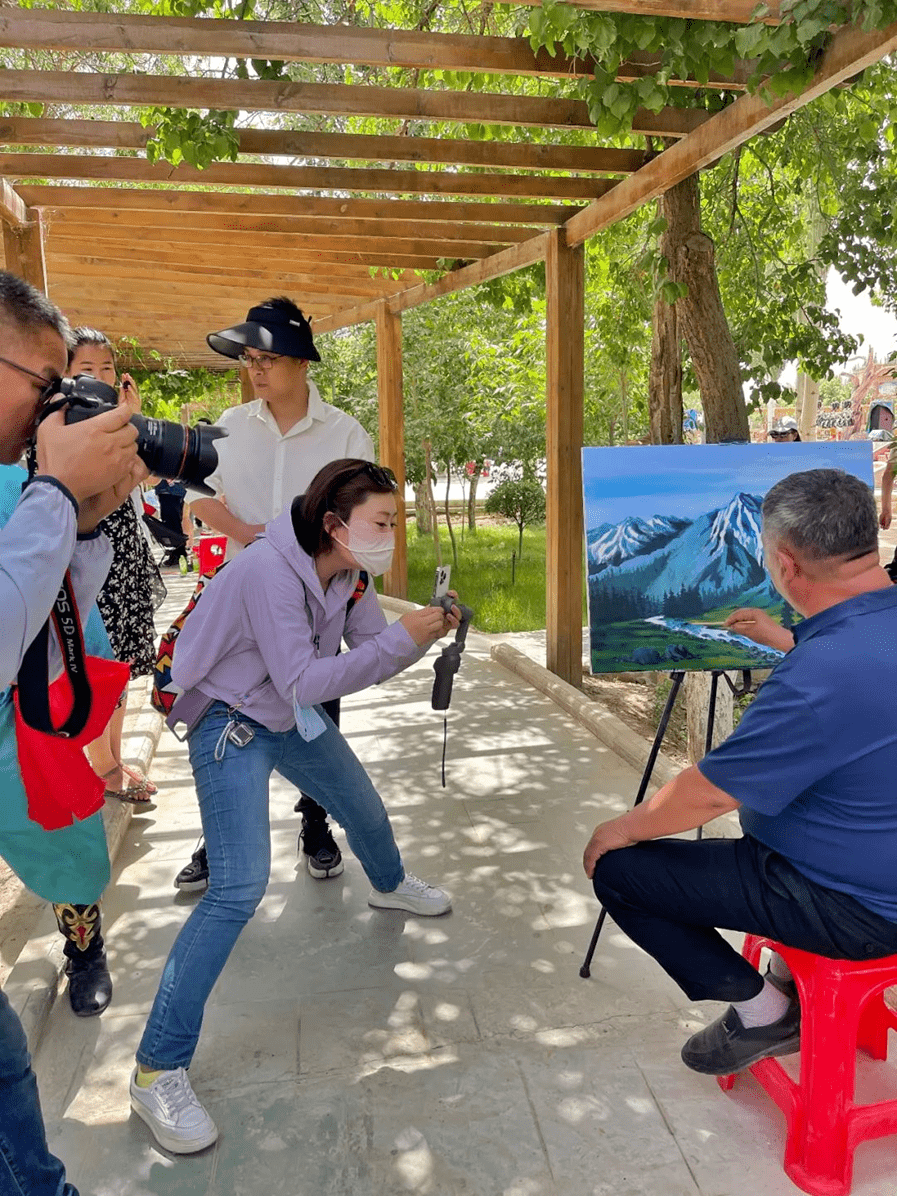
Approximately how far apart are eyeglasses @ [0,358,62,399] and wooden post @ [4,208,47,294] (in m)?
4.38

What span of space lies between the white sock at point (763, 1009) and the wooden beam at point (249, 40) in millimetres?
3248

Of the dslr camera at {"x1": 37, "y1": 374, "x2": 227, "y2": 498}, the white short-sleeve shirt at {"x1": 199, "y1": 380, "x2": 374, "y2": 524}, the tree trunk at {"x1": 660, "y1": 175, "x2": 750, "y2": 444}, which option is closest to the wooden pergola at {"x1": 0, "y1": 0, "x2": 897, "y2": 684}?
the tree trunk at {"x1": 660, "y1": 175, "x2": 750, "y2": 444}

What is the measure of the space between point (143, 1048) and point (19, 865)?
546mm

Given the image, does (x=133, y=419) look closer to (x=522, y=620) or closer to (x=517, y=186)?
(x=517, y=186)

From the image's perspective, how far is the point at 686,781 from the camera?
2.18 m

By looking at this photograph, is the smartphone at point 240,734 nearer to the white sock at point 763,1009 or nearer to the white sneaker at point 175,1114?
the white sneaker at point 175,1114

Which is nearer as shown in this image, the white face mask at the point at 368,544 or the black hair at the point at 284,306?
the white face mask at the point at 368,544

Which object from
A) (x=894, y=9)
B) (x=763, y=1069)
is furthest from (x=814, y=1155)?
(x=894, y=9)

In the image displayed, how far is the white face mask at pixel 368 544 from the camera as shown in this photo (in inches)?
102

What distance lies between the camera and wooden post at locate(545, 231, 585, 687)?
6086mm

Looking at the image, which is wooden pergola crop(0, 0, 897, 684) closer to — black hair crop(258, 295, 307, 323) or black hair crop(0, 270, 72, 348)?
black hair crop(258, 295, 307, 323)

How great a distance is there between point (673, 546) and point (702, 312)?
2315mm

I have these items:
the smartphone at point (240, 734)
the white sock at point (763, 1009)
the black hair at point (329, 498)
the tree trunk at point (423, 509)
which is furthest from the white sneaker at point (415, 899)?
the tree trunk at point (423, 509)

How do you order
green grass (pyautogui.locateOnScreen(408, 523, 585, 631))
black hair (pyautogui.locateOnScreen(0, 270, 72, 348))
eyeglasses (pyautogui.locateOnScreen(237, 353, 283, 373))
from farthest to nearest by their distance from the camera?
1. green grass (pyautogui.locateOnScreen(408, 523, 585, 631))
2. eyeglasses (pyautogui.locateOnScreen(237, 353, 283, 373))
3. black hair (pyautogui.locateOnScreen(0, 270, 72, 348))
